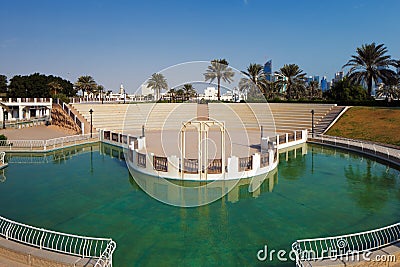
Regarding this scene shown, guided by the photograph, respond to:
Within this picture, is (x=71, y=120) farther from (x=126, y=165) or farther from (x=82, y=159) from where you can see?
(x=126, y=165)

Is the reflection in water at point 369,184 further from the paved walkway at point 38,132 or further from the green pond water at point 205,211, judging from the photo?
the paved walkway at point 38,132

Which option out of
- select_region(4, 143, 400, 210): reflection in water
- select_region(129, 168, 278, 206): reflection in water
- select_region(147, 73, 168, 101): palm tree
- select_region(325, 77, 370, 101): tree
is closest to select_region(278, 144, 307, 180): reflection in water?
select_region(4, 143, 400, 210): reflection in water

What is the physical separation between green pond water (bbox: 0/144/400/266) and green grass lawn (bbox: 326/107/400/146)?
994cm

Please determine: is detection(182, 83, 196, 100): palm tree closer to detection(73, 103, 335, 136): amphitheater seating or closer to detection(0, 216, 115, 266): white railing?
detection(0, 216, 115, 266): white railing

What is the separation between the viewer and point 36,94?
7175cm

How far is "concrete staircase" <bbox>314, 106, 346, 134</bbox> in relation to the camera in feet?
109

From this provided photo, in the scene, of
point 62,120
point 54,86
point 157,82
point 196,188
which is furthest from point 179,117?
point 54,86

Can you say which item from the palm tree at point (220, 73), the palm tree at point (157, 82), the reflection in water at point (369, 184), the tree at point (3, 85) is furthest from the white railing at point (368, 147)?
the tree at point (3, 85)

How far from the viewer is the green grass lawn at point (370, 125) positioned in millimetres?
26623

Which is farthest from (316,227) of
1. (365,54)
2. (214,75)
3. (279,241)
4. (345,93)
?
(345,93)

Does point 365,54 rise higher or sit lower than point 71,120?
higher

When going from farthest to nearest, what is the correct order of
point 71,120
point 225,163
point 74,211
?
point 71,120 → point 225,163 → point 74,211

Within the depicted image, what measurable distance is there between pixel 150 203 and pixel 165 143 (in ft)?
38.6

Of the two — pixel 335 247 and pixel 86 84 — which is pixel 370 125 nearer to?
pixel 335 247
